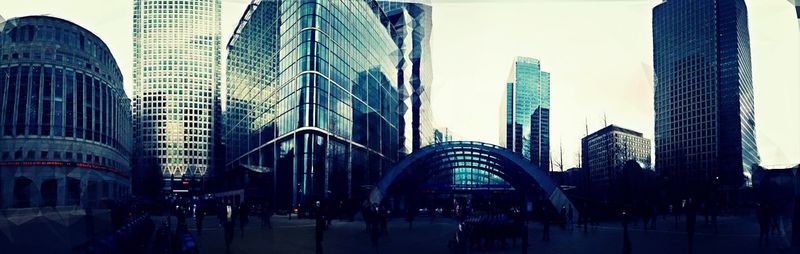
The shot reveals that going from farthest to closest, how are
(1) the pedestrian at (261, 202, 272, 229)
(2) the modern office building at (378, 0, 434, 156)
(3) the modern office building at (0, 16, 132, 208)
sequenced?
(2) the modern office building at (378, 0, 434, 156) < (1) the pedestrian at (261, 202, 272, 229) < (3) the modern office building at (0, 16, 132, 208)

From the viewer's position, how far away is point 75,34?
8328 millimetres

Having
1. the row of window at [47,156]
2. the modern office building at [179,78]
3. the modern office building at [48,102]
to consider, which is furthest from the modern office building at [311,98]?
the row of window at [47,156]

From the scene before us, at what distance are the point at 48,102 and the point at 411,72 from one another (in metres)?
94.6

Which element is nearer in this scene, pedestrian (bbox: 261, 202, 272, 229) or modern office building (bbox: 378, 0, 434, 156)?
pedestrian (bbox: 261, 202, 272, 229)

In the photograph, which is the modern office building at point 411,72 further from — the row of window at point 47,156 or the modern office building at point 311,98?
the row of window at point 47,156

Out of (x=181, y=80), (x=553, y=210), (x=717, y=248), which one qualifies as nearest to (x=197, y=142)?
(x=181, y=80)

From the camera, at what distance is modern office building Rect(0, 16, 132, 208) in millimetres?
8297

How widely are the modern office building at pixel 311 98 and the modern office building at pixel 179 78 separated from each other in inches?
53.9

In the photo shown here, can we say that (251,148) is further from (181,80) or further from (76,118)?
(181,80)

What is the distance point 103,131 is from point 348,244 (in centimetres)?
623

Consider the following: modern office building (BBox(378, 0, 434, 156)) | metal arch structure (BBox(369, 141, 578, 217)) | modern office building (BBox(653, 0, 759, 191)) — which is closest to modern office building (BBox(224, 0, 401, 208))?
metal arch structure (BBox(369, 141, 578, 217))

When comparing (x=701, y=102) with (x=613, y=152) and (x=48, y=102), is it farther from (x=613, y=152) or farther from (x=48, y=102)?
(x=48, y=102)

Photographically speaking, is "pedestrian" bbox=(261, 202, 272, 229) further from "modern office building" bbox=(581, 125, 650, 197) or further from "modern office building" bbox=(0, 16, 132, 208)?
"modern office building" bbox=(581, 125, 650, 197)

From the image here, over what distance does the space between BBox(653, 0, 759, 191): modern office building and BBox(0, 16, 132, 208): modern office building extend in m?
11.2
